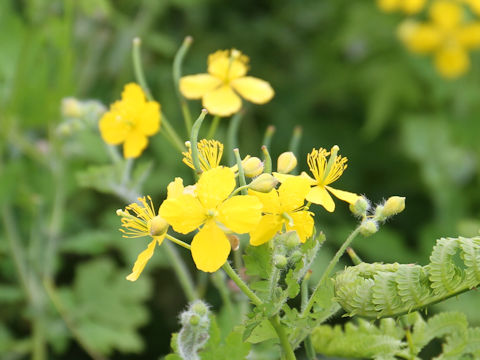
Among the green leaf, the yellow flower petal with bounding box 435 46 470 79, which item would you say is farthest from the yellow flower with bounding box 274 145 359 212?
the yellow flower petal with bounding box 435 46 470 79

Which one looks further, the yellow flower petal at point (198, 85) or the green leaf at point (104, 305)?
the green leaf at point (104, 305)

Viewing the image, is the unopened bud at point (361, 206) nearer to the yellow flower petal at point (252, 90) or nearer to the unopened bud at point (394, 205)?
the unopened bud at point (394, 205)

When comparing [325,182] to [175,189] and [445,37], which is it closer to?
[175,189]

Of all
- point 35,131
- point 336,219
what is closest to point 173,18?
A: point 35,131

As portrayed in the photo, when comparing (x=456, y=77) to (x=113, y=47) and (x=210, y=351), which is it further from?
(x=210, y=351)

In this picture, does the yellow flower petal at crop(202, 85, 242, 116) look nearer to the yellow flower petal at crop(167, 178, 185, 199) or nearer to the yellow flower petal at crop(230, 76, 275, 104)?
the yellow flower petal at crop(230, 76, 275, 104)

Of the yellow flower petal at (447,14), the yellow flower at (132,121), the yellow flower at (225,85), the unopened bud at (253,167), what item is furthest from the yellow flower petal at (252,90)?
the yellow flower petal at (447,14)
